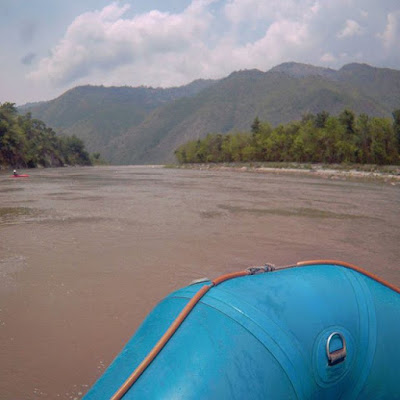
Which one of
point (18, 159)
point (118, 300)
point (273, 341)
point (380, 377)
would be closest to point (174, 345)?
point (273, 341)

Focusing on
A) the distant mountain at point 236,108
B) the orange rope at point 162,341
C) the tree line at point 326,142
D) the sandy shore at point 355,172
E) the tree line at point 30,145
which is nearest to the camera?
the orange rope at point 162,341

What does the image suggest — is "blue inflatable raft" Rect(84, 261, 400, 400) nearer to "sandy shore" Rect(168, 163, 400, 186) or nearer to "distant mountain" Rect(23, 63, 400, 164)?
"sandy shore" Rect(168, 163, 400, 186)

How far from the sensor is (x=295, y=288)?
1.70m

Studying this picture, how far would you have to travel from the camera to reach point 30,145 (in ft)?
193

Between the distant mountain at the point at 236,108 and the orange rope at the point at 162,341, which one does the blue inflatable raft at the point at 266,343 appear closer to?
the orange rope at the point at 162,341

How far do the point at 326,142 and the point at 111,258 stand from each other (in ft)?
145

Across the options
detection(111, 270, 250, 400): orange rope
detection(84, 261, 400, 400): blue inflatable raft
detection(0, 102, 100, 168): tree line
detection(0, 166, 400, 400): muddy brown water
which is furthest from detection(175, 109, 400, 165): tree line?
detection(111, 270, 250, 400): orange rope

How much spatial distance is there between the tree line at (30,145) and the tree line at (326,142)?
107 ft

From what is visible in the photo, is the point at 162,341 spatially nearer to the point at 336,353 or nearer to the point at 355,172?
the point at 336,353

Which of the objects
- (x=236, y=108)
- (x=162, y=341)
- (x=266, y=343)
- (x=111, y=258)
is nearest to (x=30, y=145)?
(x=111, y=258)

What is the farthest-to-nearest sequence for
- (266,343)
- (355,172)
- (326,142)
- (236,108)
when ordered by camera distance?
(236,108), (326,142), (355,172), (266,343)

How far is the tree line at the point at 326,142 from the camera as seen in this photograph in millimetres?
38219

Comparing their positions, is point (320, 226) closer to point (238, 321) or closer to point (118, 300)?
point (118, 300)

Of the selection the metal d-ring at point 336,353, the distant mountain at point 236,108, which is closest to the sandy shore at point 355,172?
the metal d-ring at point 336,353
